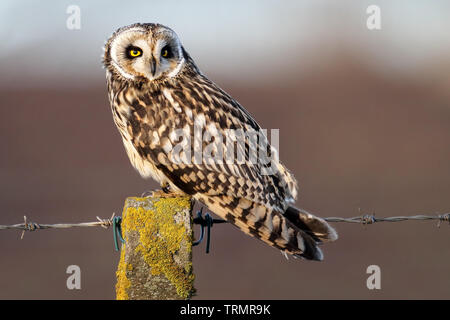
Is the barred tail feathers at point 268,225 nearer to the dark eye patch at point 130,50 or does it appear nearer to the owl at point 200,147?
the owl at point 200,147

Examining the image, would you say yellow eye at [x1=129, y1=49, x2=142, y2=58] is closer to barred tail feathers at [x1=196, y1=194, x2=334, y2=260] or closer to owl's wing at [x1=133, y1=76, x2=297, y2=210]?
owl's wing at [x1=133, y1=76, x2=297, y2=210]

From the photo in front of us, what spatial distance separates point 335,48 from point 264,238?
34999 millimetres

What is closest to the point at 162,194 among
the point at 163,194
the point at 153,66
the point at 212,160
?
the point at 163,194

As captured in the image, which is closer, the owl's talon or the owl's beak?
the owl's talon

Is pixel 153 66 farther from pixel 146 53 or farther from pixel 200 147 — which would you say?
pixel 200 147

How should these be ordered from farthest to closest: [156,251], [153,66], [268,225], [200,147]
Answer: [153,66] → [200,147] → [268,225] → [156,251]

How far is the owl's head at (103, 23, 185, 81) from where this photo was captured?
4613 mm

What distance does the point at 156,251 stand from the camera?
11.2 feet

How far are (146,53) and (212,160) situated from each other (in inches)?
35.2

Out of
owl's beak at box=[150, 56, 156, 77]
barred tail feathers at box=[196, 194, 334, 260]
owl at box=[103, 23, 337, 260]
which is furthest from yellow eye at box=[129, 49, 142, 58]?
barred tail feathers at box=[196, 194, 334, 260]

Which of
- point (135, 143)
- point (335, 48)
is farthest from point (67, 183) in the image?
point (335, 48)

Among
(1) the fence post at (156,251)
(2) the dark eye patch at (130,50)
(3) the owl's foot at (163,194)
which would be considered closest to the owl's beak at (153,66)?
(2) the dark eye patch at (130,50)

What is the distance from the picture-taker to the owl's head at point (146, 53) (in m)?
4.61

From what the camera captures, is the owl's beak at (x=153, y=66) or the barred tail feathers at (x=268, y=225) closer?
the barred tail feathers at (x=268, y=225)
